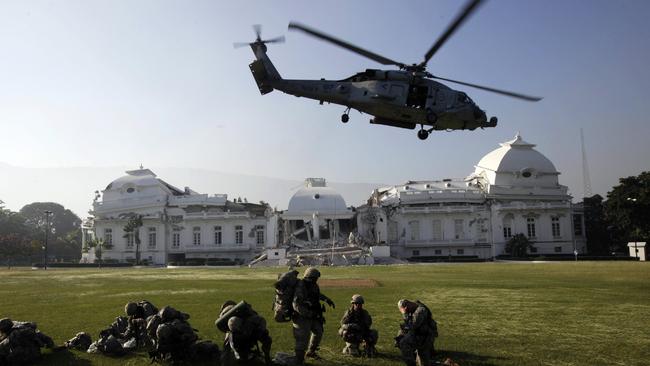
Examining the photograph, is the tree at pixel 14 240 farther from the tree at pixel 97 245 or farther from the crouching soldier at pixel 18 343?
the crouching soldier at pixel 18 343

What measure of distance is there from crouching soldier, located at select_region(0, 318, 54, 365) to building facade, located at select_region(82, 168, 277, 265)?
6631 cm

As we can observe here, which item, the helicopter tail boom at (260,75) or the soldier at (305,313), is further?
the helicopter tail boom at (260,75)

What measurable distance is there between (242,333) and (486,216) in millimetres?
71870

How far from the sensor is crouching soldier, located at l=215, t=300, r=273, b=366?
9.43 meters

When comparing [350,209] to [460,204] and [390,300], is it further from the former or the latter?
[390,300]

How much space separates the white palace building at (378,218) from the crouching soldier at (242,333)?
198ft

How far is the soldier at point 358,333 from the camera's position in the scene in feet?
34.4

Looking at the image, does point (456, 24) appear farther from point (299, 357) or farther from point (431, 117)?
point (299, 357)

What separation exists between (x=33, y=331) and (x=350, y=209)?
75.5 m

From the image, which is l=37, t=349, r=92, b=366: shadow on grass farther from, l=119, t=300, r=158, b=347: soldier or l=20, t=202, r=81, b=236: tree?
l=20, t=202, r=81, b=236: tree

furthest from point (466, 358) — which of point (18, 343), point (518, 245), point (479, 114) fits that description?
point (518, 245)

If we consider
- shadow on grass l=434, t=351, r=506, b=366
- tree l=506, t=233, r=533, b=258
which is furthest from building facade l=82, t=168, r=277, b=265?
shadow on grass l=434, t=351, r=506, b=366

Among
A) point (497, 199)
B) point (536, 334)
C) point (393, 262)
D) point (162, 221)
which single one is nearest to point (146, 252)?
point (162, 221)

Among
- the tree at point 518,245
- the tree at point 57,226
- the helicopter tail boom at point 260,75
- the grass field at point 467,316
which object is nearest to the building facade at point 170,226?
the tree at point 57,226
